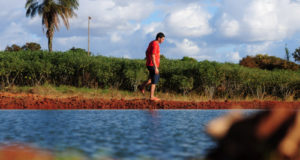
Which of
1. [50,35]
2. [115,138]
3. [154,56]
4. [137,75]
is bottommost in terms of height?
[115,138]

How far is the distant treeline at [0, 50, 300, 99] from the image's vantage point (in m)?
23.0

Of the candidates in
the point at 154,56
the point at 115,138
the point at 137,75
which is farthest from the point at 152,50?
the point at 137,75

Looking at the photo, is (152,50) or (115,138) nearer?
(115,138)

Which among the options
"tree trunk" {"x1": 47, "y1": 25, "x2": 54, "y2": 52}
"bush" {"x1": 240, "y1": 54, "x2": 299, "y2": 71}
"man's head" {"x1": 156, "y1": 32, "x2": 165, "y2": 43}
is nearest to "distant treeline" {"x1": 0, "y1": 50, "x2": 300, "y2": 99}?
"man's head" {"x1": 156, "y1": 32, "x2": 165, "y2": 43}

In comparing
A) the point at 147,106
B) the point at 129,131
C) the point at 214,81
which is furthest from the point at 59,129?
Result: the point at 214,81

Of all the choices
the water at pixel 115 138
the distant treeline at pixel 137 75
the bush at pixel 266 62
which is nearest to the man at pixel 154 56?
the water at pixel 115 138

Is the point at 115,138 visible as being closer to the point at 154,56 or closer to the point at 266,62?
the point at 154,56

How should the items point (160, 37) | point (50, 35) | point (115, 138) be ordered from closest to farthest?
point (115, 138) → point (160, 37) → point (50, 35)

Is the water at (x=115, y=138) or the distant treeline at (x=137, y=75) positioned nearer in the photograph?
the water at (x=115, y=138)

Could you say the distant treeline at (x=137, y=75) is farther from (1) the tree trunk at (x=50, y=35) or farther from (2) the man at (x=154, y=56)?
(1) the tree trunk at (x=50, y=35)

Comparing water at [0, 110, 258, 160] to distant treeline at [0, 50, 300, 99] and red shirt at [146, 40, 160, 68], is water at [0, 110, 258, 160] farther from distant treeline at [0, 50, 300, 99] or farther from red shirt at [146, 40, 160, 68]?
distant treeline at [0, 50, 300, 99]

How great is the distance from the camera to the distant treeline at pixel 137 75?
905 inches

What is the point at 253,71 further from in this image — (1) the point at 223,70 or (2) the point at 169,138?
(2) the point at 169,138

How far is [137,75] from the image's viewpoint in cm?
2373
